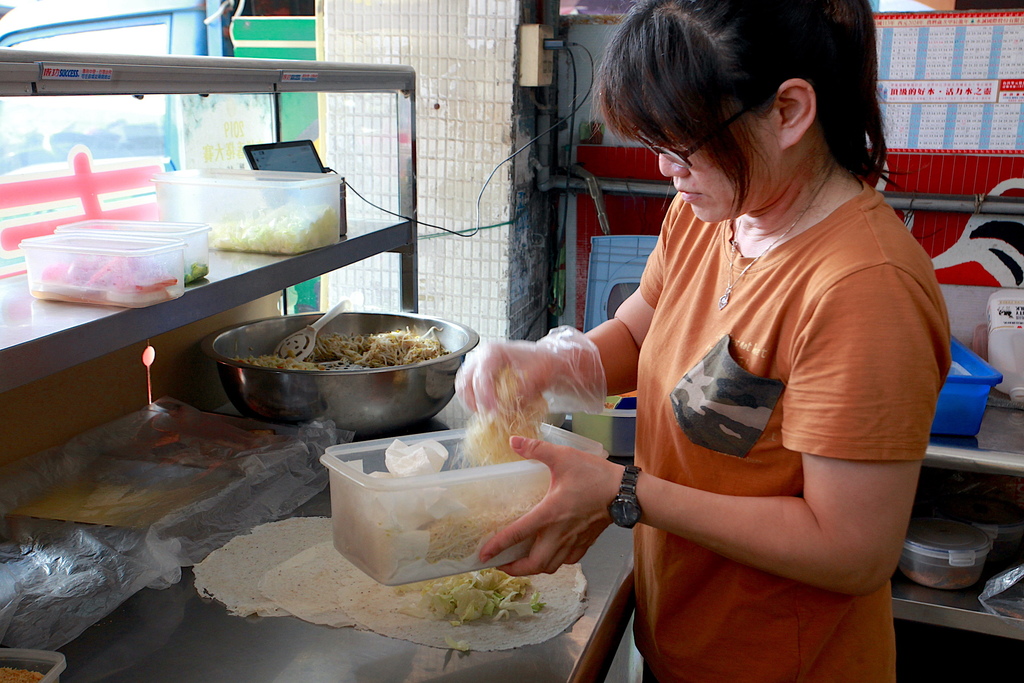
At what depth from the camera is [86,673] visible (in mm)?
1031

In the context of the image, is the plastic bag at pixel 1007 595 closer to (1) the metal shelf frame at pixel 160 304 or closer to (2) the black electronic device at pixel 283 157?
(1) the metal shelf frame at pixel 160 304

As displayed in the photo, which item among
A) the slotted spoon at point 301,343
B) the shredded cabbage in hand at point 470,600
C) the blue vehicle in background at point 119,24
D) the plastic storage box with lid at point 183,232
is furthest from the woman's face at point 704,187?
the blue vehicle in background at point 119,24

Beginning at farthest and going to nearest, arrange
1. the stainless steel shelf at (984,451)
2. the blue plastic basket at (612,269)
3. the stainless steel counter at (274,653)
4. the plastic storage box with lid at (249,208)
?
the blue plastic basket at (612,269) < the stainless steel shelf at (984,451) < the plastic storage box with lid at (249,208) < the stainless steel counter at (274,653)

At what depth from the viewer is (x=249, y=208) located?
148cm

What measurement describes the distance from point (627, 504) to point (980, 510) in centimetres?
207

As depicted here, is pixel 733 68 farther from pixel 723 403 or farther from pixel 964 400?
pixel 964 400

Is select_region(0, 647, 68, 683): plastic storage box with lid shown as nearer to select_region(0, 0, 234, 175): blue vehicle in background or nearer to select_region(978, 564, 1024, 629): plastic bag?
select_region(978, 564, 1024, 629): plastic bag

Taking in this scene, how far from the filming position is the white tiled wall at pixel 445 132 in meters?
2.88

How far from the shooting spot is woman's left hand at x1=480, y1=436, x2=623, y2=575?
3.29 ft

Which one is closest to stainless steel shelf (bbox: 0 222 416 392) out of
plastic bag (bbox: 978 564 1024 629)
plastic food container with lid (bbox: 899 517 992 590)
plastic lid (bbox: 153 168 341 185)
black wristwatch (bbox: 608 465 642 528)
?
plastic lid (bbox: 153 168 341 185)

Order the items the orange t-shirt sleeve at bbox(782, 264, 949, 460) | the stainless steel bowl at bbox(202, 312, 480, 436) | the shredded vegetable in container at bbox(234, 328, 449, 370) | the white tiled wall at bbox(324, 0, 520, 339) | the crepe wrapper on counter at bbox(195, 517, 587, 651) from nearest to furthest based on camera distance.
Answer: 1. the orange t-shirt sleeve at bbox(782, 264, 949, 460)
2. the crepe wrapper on counter at bbox(195, 517, 587, 651)
3. the stainless steel bowl at bbox(202, 312, 480, 436)
4. the shredded vegetable in container at bbox(234, 328, 449, 370)
5. the white tiled wall at bbox(324, 0, 520, 339)

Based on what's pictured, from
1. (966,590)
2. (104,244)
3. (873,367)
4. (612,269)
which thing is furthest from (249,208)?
(966,590)

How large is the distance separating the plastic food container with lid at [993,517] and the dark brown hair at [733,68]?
6.45ft

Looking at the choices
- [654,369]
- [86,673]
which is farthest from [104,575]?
[654,369]
